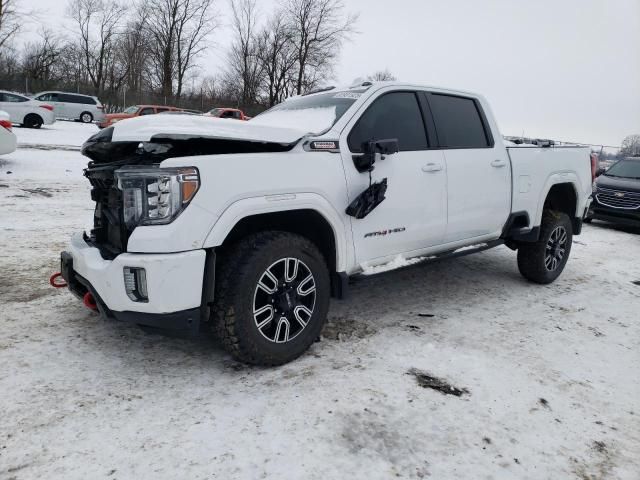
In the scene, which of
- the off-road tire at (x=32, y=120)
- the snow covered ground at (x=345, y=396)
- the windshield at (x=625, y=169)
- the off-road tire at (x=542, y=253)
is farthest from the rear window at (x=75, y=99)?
the off-road tire at (x=542, y=253)

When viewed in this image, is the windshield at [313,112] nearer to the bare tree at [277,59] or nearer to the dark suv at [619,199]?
the dark suv at [619,199]

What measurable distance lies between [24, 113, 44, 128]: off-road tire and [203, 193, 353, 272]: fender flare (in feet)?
69.8

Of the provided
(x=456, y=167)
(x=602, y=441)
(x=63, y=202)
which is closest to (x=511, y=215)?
(x=456, y=167)

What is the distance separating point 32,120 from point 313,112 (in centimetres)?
2068

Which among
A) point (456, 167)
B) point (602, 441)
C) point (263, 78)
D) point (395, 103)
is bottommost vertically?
point (602, 441)

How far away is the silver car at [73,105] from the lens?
2731cm

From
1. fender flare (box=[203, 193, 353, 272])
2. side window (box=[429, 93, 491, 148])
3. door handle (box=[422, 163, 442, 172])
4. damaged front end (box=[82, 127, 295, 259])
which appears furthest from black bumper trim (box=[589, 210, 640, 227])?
damaged front end (box=[82, 127, 295, 259])

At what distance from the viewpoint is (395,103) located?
3.74 metres

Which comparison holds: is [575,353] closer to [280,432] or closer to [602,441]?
[602,441]

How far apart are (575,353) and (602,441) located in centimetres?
112

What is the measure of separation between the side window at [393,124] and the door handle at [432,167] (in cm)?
15

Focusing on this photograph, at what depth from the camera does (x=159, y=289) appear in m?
2.53

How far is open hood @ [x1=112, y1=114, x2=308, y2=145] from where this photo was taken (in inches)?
103

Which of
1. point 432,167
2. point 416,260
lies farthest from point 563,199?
point 416,260
